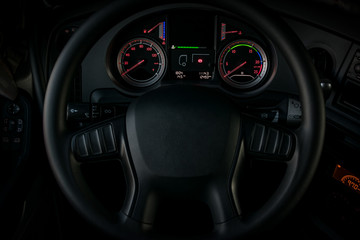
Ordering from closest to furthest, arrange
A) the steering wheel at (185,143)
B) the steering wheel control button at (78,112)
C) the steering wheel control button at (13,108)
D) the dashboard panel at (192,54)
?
the steering wheel at (185,143) < the steering wheel control button at (78,112) < the steering wheel control button at (13,108) < the dashboard panel at (192,54)

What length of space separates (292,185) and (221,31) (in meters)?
0.85

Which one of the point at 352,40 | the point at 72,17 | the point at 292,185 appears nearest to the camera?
the point at 292,185

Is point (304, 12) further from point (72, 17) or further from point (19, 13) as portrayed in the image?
point (19, 13)

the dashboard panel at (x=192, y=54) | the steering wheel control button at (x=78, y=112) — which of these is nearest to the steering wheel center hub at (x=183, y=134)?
the steering wheel control button at (x=78, y=112)

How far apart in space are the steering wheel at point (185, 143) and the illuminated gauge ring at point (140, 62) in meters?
0.53

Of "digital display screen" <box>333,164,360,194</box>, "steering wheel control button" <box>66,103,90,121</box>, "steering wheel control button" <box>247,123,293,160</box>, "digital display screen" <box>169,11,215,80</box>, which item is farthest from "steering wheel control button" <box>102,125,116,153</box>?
"digital display screen" <box>333,164,360,194</box>

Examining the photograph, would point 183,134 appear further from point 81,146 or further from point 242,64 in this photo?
point 242,64

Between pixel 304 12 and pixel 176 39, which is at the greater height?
pixel 304 12

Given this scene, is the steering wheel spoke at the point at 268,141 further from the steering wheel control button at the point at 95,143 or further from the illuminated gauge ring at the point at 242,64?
the illuminated gauge ring at the point at 242,64

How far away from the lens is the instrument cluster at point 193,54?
1420 millimetres

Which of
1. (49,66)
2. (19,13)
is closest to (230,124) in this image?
(49,66)

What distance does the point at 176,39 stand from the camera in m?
1.44

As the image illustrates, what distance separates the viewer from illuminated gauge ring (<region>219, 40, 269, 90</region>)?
56.8 inches

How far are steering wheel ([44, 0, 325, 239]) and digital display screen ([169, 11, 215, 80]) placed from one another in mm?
539
